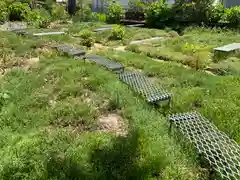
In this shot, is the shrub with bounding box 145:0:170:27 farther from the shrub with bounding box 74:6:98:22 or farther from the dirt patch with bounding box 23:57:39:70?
the dirt patch with bounding box 23:57:39:70

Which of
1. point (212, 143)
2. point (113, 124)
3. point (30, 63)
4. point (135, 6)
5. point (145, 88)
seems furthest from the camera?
point (135, 6)

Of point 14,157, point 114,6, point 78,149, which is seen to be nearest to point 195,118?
point 78,149

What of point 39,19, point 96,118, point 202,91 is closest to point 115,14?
point 39,19

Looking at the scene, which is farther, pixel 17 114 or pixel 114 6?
pixel 114 6

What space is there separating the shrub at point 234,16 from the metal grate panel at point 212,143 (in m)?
8.86

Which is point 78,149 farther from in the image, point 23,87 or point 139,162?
point 23,87

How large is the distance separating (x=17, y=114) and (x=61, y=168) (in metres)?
1.50

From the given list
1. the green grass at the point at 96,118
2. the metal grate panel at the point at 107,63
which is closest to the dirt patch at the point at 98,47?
the metal grate panel at the point at 107,63

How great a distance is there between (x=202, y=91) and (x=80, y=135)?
95.1 inches

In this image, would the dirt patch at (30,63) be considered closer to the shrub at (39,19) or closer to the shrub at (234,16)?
the shrub at (39,19)

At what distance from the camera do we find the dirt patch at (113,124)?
355 centimetres

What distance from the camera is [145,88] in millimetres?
4594

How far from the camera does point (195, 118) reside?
3633 mm

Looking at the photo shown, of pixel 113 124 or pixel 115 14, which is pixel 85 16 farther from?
pixel 113 124
